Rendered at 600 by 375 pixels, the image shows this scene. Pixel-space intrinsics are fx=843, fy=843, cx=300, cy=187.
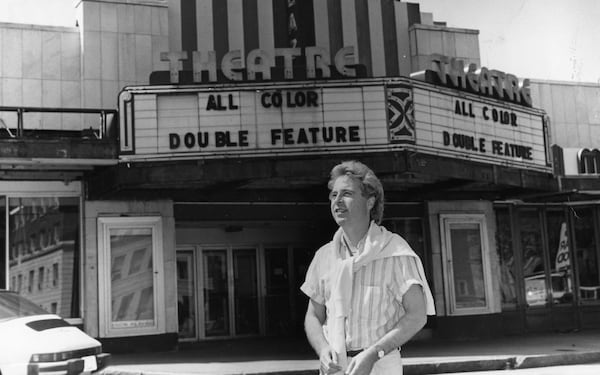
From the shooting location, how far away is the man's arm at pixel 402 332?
3426 mm

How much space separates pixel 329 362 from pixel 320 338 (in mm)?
188

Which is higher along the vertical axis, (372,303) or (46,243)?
(46,243)

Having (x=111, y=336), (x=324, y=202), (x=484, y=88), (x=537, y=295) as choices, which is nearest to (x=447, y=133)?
(x=484, y=88)

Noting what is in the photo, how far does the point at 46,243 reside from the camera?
1558cm

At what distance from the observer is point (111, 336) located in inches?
608

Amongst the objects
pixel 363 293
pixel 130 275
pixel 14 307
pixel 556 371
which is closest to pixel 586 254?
pixel 556 371

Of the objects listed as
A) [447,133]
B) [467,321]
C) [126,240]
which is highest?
[447,133]

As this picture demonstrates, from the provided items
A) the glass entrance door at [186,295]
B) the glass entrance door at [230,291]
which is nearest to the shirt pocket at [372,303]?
the glass entrance door at [186,295]

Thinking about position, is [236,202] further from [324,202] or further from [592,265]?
[592,265]

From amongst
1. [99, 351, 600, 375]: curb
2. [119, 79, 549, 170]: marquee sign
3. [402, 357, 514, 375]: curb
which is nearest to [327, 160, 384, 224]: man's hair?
[99, 351, 600, 375]: curb

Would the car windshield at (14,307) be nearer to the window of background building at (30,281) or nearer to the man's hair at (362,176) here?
the window of background building at (30,281)

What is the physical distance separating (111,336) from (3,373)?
20.7ft

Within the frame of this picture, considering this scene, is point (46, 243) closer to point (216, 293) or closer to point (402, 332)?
point (216, 293)

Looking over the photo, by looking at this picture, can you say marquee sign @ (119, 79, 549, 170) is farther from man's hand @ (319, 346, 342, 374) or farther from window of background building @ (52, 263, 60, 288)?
man's hand @ (319, 346, 342, 374)
